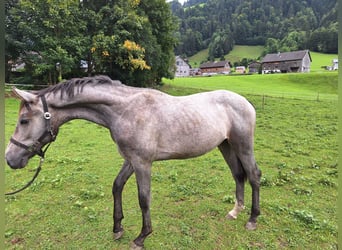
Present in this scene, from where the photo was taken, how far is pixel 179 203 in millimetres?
4180

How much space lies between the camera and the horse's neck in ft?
8.60

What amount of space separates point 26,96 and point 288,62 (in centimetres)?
6921

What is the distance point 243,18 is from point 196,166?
116 metres

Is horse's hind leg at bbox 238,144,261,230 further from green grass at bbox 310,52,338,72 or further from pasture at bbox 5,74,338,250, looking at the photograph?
green grass at bbox 310,52,338,72

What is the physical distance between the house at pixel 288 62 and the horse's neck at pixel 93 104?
64.7m

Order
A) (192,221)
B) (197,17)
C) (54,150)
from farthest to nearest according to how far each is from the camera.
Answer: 1. (197,17)
2. (54,150)
3. (192,221)

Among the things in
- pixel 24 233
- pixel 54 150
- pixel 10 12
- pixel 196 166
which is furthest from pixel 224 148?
pixel 10 12

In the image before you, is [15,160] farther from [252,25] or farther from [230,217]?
[252,25]

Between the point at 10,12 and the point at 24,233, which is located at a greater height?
the point at 10,12

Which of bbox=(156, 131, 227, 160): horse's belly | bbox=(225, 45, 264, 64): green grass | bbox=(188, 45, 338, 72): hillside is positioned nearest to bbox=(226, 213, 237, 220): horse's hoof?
bbox=(156, 131, 227, 160): horse's belly

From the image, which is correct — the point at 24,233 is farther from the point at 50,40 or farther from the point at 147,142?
the point at 50,40

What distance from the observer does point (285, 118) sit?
42.5 feet

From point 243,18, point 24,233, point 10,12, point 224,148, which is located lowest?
point 24,233

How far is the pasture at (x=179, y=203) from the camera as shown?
127 inches
